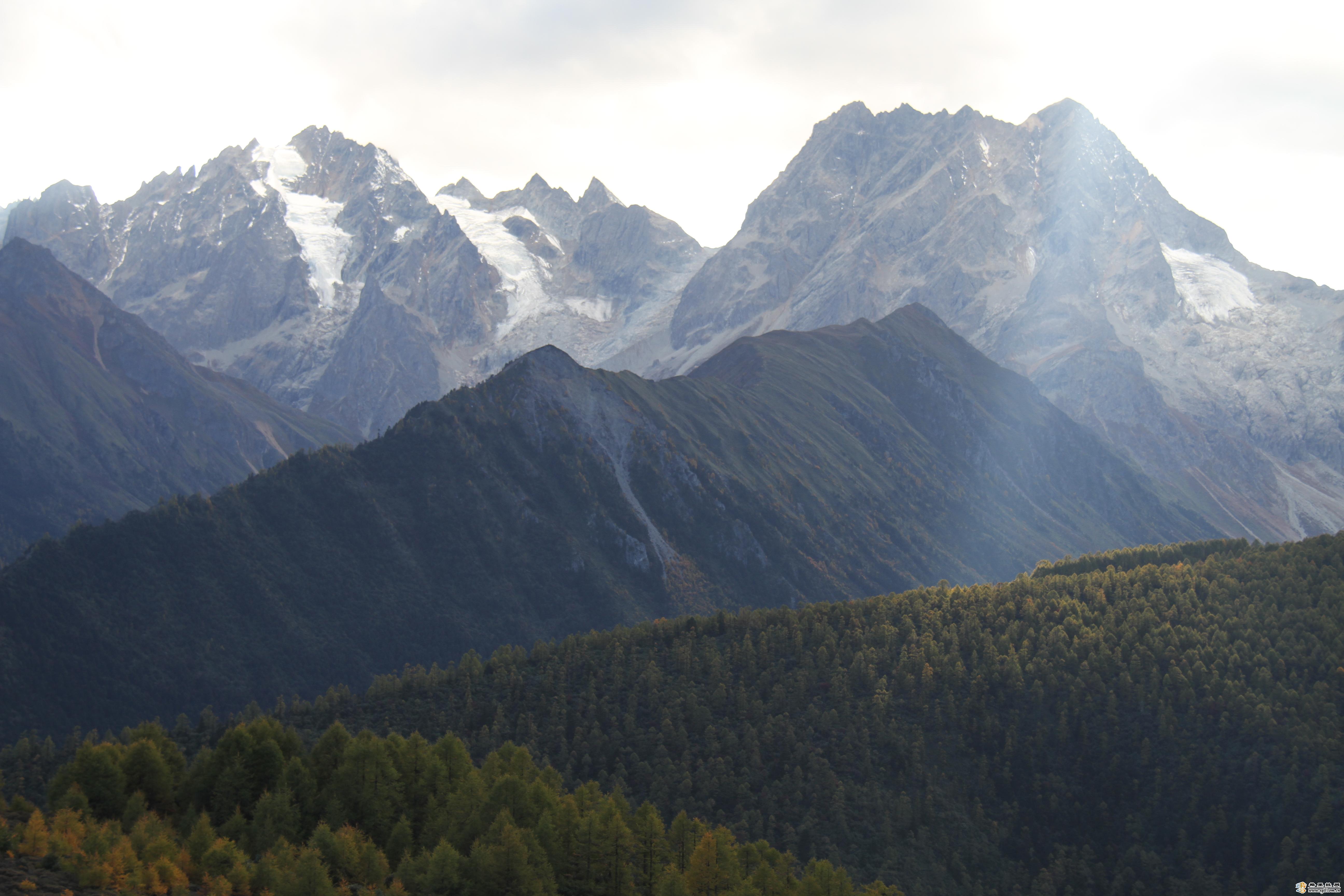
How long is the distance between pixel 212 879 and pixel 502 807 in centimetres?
3920

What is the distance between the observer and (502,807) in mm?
131875

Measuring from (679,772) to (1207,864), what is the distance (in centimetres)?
8319

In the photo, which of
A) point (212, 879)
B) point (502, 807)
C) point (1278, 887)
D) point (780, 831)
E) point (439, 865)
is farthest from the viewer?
point (780, 831)

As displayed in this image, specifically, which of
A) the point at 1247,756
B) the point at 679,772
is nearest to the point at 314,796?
the point at 679,772

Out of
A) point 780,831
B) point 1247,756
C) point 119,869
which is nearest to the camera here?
point 119,869

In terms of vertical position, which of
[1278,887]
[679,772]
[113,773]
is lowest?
[1278,887]

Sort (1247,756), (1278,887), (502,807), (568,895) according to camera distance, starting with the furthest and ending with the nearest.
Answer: (1247,756) → (1278,887) → (502,807) → (568,895)

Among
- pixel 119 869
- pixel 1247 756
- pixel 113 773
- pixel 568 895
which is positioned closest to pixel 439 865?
pixel 568 895

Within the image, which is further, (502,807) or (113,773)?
(502,807)

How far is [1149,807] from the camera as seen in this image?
192m

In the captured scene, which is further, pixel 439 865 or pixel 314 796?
pixel 314 796

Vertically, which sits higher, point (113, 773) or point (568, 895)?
point (113, 773)

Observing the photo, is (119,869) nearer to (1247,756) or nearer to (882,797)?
(882,797)

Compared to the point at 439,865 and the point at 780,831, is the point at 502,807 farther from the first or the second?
the point at 780,831
